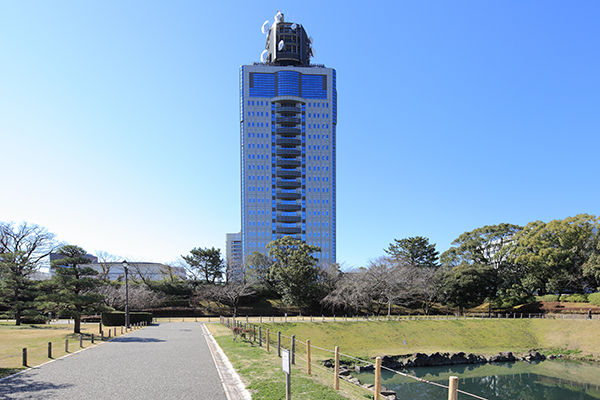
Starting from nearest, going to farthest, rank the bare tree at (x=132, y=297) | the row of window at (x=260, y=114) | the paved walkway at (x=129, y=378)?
the paved walkway at (x=129, y=378), the bare tree at (x=132, y=297), the row of window at (x=260, y=114)

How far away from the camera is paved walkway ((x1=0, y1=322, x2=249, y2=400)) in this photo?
31.5ft

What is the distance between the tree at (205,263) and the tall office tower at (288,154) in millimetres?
31809

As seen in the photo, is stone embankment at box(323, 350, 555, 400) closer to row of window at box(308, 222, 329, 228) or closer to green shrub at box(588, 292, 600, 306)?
green shrub at box(588, 292, 600, 306)

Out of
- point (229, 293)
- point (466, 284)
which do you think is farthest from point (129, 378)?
point (466, 284)

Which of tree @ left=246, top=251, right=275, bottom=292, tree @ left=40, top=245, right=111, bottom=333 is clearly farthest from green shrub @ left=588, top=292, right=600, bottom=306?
tree @ left=40, top=245, right=111, bottom=333

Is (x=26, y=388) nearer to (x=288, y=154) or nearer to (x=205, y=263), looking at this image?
(x=205, y=263)

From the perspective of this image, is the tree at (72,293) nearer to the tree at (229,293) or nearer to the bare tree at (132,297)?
the bare tree at (132,297)

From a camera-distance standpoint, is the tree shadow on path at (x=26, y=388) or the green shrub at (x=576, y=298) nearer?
the tree shadow on path at (x=26, y=388)

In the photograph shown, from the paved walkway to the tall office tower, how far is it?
79.7m

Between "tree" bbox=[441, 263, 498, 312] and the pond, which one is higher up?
"tree" bbox=[441, 263, 498, 312]

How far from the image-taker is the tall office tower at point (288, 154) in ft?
317

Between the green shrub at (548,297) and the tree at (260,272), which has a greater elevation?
the tree at (260,272)

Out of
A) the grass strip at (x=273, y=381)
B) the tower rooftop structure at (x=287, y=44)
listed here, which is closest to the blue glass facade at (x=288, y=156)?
the tower rooftop structure at (x=287, y=44)

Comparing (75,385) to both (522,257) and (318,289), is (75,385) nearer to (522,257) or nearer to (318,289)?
(318,289)
